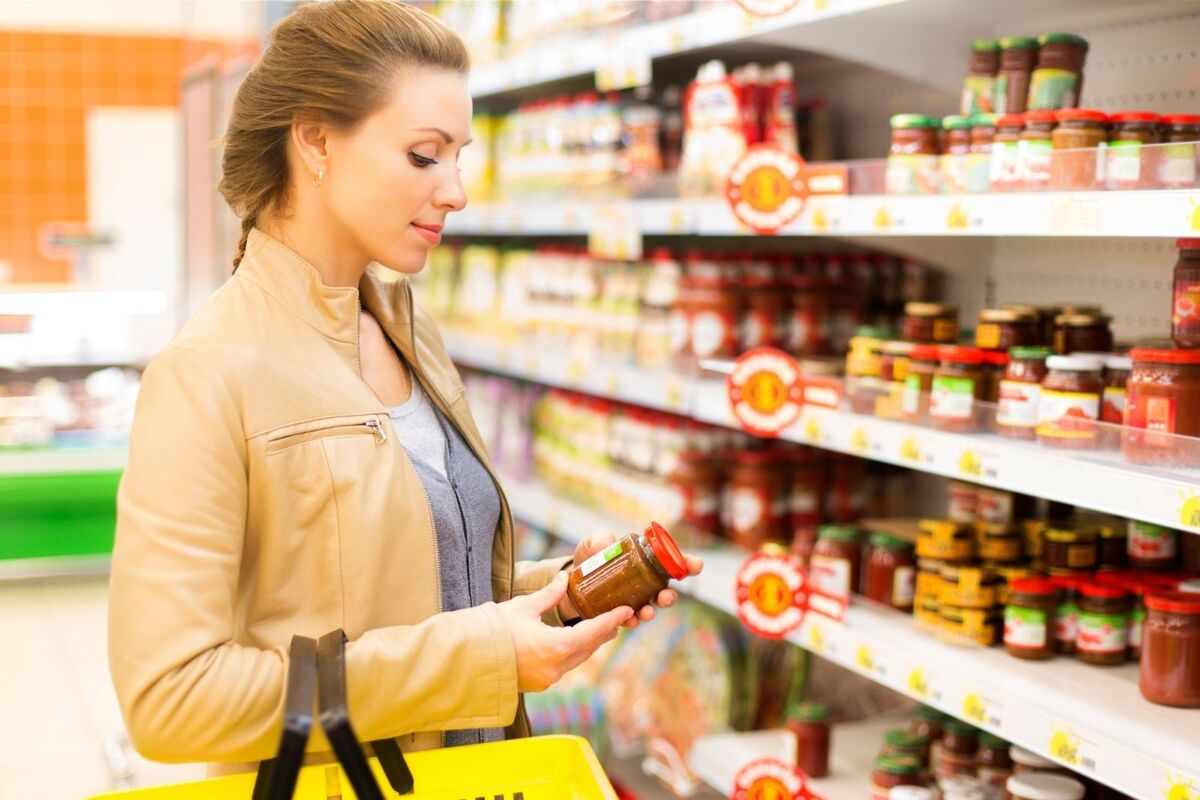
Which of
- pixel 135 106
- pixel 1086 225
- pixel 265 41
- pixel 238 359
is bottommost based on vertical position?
pixel 238 359

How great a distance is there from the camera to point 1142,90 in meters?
2.56

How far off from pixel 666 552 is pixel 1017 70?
1.23 meters

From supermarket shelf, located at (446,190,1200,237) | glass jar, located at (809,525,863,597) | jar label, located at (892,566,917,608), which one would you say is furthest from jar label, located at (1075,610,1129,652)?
supermarket shelf, located at (446,190,1200,237)

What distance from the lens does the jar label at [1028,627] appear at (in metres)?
2.23

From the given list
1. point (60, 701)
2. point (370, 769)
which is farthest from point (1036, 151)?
point (60, 701)

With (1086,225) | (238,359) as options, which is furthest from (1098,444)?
(238,359)

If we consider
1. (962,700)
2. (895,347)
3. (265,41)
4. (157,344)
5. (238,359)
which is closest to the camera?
(238,359)

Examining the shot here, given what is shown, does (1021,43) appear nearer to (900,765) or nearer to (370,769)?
(900,765)

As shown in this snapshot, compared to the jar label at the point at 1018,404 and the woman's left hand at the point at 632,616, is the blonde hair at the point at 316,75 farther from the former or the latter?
the jar label at the point at 1018,404

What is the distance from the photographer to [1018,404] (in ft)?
7.11

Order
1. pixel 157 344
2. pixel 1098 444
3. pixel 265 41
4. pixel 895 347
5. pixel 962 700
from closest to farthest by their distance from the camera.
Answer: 1. pixel 265 41
2. pixel 1098 444
3. pixel 962 700
4. pixel 895 347
5. pixel 157 344

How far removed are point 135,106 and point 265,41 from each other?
25.2 feet

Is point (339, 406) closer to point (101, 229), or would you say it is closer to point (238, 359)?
point (238, 359)

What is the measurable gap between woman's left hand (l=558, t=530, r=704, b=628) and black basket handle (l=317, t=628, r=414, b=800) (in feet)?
0.95
